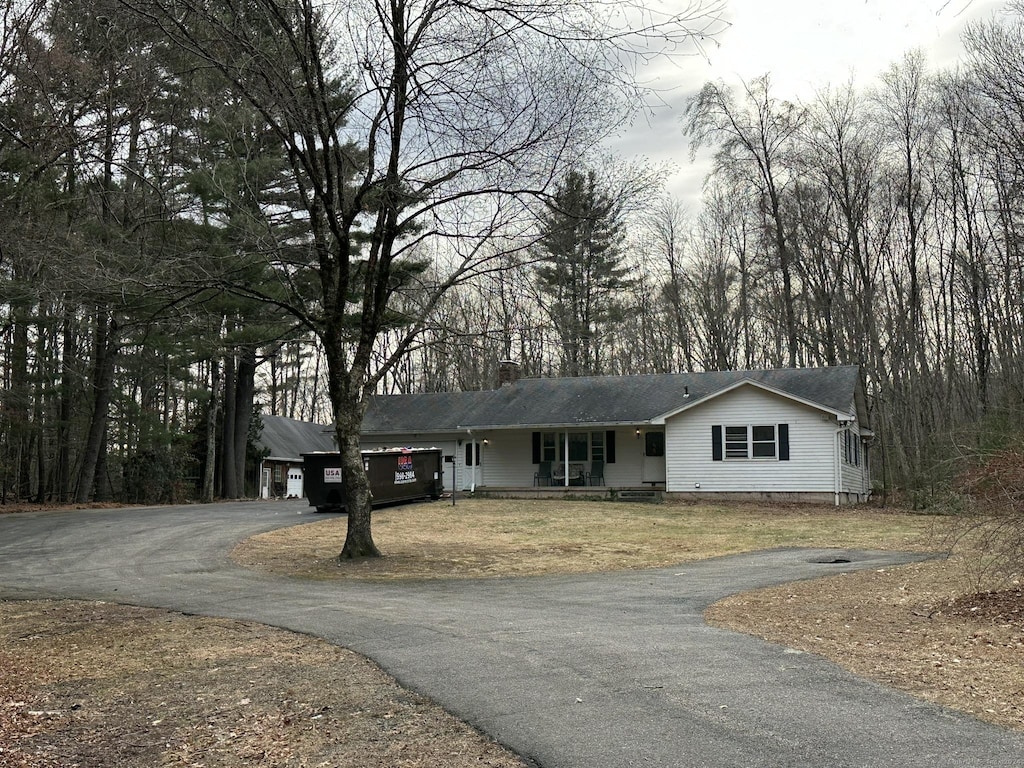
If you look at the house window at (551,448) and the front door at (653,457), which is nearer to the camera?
the front door at (653,457)

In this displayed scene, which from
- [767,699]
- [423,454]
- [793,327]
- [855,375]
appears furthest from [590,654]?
[793,327]

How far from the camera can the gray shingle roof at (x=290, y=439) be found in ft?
126

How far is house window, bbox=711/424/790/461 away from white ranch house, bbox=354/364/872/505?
31 millimetres

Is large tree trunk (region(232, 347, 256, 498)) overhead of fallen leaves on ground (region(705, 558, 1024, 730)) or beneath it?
overhead

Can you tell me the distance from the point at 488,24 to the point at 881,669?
7564 millimetres

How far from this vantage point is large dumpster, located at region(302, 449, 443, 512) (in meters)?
22.4

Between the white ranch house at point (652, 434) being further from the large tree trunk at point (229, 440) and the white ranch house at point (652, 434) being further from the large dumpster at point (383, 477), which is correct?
the large tree trunk at point (229, 440)

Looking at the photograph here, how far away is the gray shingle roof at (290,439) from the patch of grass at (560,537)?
1543cm

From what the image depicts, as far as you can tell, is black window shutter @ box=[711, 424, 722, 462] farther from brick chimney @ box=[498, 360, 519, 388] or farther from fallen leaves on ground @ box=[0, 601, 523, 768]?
fallen leaves on ground @ box=[0, 601, 523, 768]

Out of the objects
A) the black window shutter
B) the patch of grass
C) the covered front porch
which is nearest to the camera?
the patch of grass

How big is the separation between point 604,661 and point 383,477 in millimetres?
18356

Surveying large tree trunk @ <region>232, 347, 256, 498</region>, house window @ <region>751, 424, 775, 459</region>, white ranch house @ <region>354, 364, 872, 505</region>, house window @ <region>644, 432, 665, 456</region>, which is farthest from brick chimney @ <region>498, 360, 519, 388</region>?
house window @ <region>751, 424, 775, 459</region>

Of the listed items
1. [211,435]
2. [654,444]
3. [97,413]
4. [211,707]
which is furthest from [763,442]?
[211,707]

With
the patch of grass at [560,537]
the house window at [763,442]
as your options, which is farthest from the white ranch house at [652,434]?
the patch of grass at [560,537]
